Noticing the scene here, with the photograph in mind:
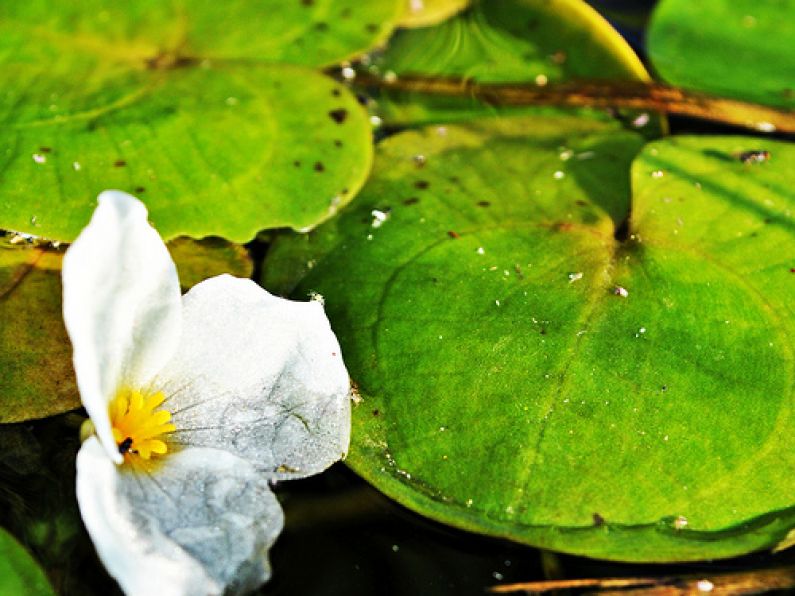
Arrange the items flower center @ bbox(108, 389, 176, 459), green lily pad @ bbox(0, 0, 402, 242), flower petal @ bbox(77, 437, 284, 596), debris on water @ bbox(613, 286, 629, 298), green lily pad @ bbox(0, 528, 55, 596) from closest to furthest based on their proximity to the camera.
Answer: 1. flower petal @ bbox(77, 437, 284, 596)
2. green lily pad @ bbox(0, 528, 55, 596)
3. flower center @ bbox(108, 389, 176, 459)
4. debris on water @ bbox(613, 286, 629, 298)
5. green lily pad @ bbox(0, 0, 402, 242)

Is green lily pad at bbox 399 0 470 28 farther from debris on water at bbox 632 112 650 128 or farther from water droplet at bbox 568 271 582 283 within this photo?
water droplet at bbox 568 271 582 283

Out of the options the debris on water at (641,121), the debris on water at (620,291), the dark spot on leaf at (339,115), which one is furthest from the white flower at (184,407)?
the debris on water at (641,121)

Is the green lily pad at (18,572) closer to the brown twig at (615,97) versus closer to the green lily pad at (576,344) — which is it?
the green lily pad at (576,344)

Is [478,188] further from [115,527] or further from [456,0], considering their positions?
[115,527]

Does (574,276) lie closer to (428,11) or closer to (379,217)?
(379,217)

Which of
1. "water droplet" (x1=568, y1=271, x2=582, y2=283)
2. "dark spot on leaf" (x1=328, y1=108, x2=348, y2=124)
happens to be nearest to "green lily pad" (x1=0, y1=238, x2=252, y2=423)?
"dark spot on leaf" (x1=328, y1=108, x2=348, y2=124)

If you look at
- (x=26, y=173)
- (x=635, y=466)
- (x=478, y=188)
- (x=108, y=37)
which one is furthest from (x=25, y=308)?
(x=635, y=466)
